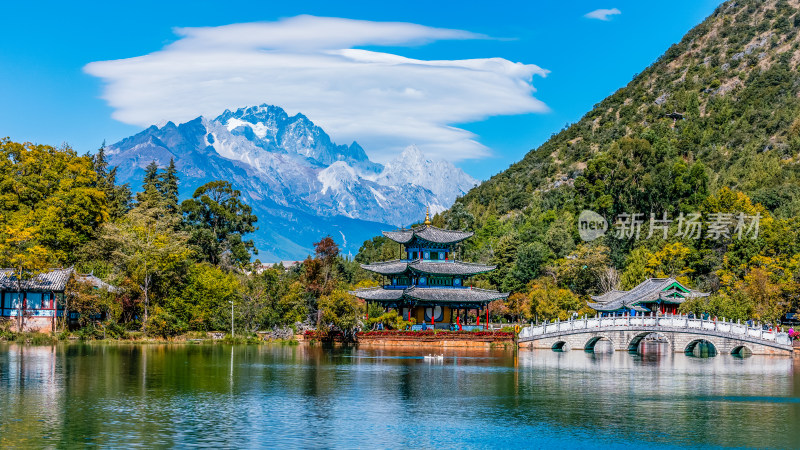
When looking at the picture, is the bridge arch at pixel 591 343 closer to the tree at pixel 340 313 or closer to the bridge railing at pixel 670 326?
the bridge railing at pixel 670 326

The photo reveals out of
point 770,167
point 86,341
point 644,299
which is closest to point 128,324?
point 86,341

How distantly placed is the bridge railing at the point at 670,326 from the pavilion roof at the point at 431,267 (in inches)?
435

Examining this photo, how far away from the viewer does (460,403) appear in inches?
1382

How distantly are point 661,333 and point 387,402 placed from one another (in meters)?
31.2

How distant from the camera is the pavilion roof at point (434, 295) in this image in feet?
240

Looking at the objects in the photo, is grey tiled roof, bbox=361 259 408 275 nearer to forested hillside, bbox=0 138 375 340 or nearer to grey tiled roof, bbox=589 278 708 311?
forested hillside, bbox=0 138 375 340

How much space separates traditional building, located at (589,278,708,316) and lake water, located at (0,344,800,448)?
16.2 metres

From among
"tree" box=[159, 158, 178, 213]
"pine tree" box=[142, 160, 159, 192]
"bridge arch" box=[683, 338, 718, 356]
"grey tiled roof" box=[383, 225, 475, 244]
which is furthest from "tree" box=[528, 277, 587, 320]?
"pine tree" box=[142, 160, 159, 192]

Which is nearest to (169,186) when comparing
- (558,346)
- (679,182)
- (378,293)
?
(378,293)

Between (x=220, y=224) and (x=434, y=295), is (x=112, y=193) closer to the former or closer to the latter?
(x=220, y=224)

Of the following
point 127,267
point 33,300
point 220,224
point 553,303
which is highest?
point 220,224

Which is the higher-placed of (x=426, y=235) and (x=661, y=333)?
(x=426, y=235)

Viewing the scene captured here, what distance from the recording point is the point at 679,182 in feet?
305

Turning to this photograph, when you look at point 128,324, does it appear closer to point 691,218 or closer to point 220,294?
point 220,294
